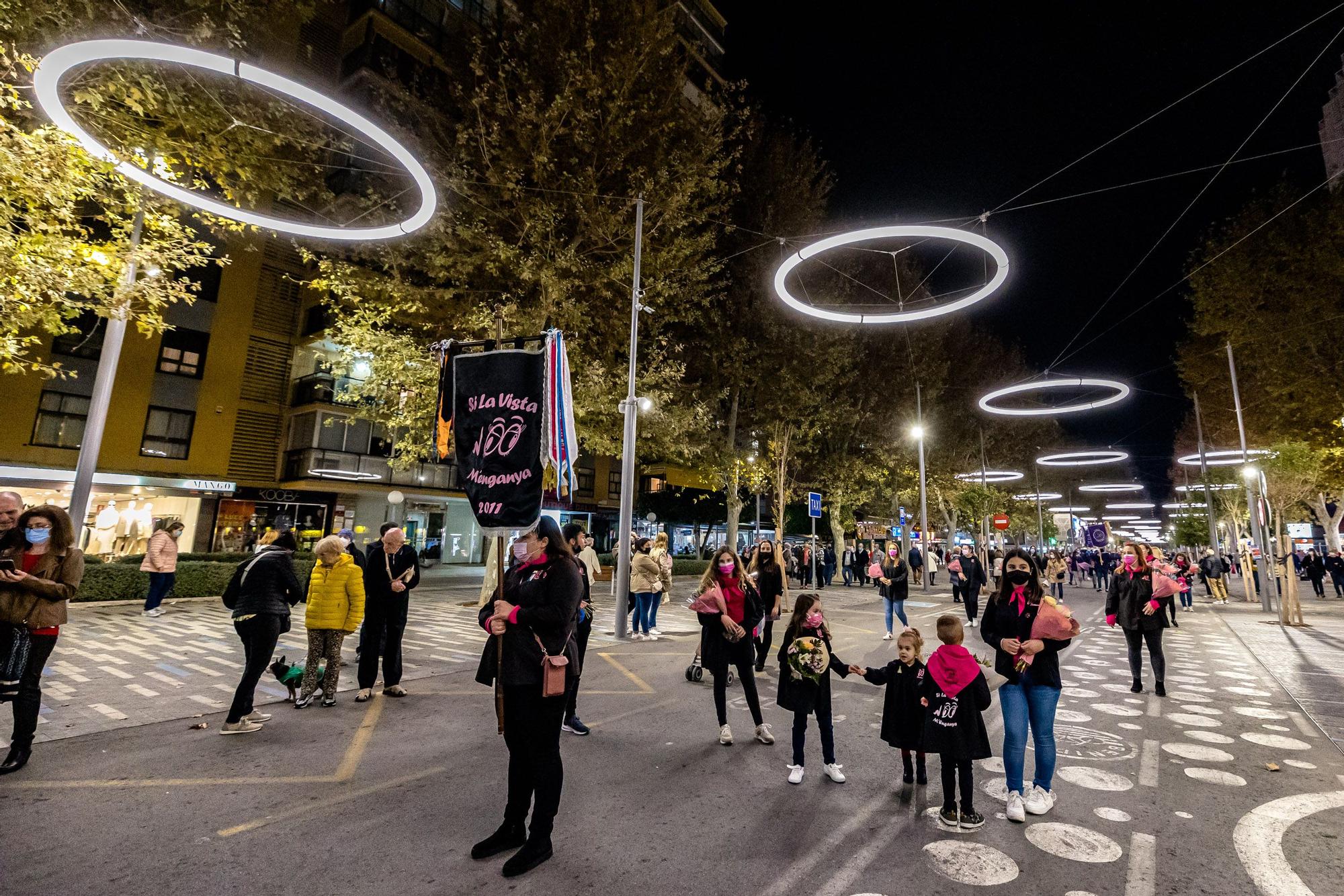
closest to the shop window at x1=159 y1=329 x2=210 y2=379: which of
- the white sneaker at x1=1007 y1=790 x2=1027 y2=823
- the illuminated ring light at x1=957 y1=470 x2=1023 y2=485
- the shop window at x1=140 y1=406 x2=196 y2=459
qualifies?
the shop window at x1=140 y1=406 x2=196 y2=459

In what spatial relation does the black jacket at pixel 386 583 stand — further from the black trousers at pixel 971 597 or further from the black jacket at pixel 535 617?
the black trousers at pixel 971 597

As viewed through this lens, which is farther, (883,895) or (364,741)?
(364,741)

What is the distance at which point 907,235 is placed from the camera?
9.52 m

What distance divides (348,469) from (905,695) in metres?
26.7

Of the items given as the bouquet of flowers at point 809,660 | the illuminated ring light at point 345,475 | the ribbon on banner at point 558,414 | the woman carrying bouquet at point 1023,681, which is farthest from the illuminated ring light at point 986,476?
the ribbon on banner at point 558,414

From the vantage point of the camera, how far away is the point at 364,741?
534 cm

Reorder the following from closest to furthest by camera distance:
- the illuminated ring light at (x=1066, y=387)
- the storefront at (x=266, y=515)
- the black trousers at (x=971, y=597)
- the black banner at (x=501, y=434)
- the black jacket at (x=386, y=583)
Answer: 1. the black banner at (x=501, y=434)
2. the black jacket at (x=386, y=583)
3. the black trousers at (x=971, y=597)
4. the illuminated ring light at (x=1066, y=387)
5. the storefront at (x=266, y=515)

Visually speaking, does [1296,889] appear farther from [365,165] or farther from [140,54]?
[365,165]

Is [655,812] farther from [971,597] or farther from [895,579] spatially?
[971,597]

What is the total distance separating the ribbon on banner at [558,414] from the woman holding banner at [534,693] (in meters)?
0.91

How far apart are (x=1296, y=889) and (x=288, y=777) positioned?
6431 millimetres

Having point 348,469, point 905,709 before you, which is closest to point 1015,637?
point 905,709

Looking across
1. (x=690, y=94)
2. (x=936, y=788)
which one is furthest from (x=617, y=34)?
(x=690, y=94)

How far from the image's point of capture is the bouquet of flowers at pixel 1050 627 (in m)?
4.16
